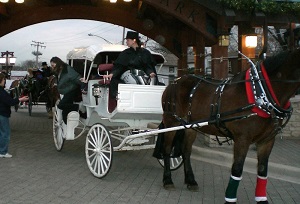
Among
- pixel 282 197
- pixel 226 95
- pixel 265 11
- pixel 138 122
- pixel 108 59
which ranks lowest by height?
pixel 282 197

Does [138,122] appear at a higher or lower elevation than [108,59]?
lower

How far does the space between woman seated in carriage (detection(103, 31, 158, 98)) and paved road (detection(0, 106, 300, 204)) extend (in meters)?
1.64

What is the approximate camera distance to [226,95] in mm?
6152

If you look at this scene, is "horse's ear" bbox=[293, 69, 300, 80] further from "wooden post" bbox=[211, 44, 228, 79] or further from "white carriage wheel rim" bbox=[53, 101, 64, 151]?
"white carriage wheel rim" bbox=[53, 101, 64, 151]

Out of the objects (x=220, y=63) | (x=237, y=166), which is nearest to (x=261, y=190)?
(x=237, y=166)

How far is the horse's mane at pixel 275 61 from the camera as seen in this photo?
5641 mm

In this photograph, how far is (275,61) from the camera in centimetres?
570

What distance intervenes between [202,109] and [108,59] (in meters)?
4.62

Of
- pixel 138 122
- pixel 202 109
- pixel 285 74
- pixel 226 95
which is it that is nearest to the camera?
pixel 285 74

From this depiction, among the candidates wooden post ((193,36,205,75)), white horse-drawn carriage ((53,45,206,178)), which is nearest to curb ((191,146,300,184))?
white horse-drawn carriage ((53,45,206,178))

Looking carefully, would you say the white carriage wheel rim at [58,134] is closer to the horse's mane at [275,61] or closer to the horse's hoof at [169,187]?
the horse's hoof at [169,187]

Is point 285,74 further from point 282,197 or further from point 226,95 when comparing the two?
point 282,197

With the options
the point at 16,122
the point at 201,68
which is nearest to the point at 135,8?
the point at 201,68

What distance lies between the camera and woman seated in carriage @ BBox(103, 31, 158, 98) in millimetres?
8141
